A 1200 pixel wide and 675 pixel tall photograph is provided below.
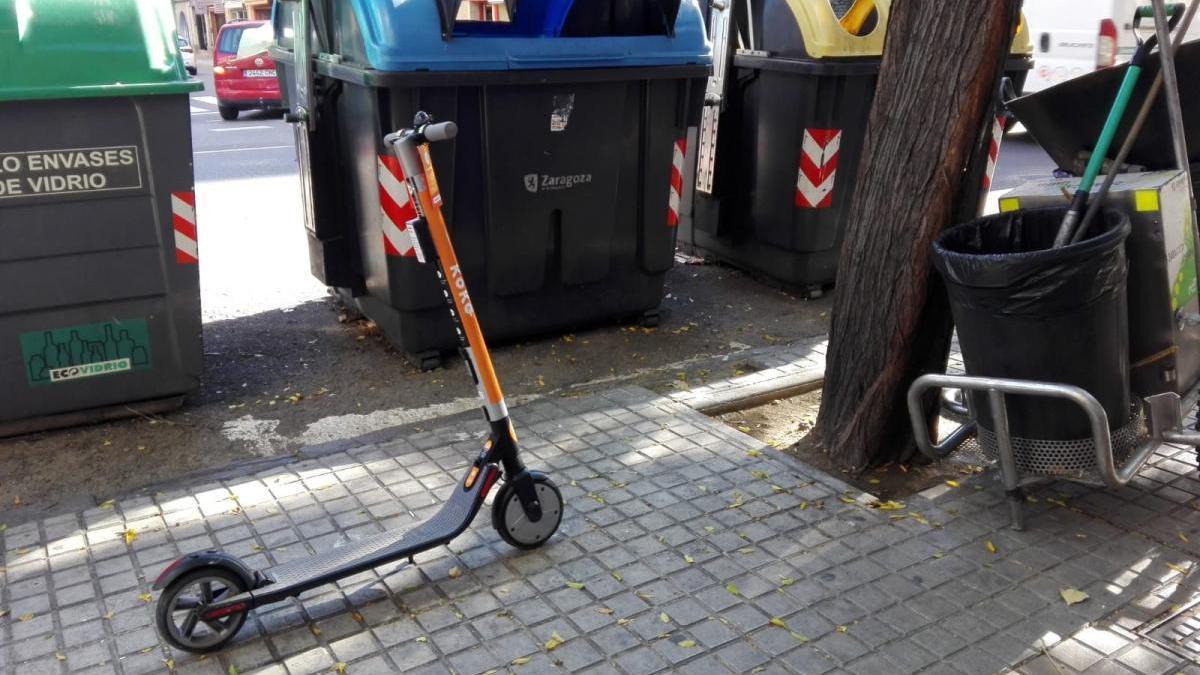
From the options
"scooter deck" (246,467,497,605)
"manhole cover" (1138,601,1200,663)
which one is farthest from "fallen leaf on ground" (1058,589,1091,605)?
"scooter deck" (246,467,497,605)

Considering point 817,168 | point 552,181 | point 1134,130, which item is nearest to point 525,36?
point 552,181

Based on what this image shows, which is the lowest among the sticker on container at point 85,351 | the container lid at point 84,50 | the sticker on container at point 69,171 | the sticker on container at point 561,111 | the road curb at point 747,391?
the road curb at point 747,391

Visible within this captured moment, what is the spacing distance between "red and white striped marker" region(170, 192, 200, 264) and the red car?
13.7m

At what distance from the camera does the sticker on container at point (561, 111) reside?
5.14 m

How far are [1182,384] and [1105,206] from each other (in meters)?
0.70

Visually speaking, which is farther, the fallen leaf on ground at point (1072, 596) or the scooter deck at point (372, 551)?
the fallen leaf on ground at point (1072, 596)

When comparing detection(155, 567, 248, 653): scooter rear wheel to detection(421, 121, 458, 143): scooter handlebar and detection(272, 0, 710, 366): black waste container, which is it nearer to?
detection(421, 121, 458, 143): scooter handlebar

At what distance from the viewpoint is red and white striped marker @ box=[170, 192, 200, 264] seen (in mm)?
4359

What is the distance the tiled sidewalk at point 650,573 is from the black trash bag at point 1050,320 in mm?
456

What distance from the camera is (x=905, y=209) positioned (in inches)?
148

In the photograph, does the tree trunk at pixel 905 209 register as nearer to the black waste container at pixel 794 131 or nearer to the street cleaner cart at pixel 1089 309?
the street cleaner cart at pixel 1089 309

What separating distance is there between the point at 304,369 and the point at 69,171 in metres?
1.58

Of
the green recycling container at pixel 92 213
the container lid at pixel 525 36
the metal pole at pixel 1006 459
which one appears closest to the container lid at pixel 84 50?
the green recycling container at pixel 92 213

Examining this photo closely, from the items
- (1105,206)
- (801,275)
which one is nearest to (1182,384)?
(1105,206)
